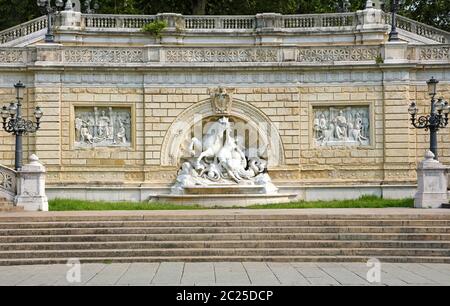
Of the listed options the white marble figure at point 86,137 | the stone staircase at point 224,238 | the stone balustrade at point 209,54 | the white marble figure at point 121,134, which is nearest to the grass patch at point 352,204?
the stone staircase at point 224,238

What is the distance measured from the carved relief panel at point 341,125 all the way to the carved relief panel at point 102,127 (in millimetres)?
6640

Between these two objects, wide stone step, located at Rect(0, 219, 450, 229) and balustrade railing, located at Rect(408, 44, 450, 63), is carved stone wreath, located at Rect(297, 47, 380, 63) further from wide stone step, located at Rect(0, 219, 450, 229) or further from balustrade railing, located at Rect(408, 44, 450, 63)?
wide stone step, located at Rect(0, 219, 450, 229)

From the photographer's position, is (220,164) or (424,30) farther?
(424,30)

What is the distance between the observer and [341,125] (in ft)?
85.5

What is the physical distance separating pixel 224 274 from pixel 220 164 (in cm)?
1171

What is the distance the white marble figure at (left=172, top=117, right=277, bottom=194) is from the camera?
2508 centimetres

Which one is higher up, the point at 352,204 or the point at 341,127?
the point at 341,127

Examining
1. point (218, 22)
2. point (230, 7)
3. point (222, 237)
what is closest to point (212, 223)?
point (222, 237)

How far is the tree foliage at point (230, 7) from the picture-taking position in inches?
1494

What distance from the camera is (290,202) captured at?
2452cm

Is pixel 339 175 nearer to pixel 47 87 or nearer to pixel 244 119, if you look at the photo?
pixel 244 119

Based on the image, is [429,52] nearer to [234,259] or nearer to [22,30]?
[234,259]

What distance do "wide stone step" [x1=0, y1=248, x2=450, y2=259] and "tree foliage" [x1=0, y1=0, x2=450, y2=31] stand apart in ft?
76.6

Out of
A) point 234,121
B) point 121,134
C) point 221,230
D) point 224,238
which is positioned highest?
point 234,121
